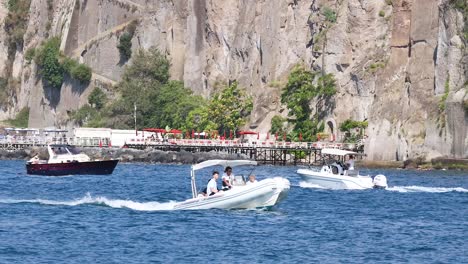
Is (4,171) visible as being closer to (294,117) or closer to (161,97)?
(294,117)

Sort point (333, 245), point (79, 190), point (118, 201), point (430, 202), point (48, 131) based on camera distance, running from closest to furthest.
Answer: point (333, 245), point (118, 201), point (430, 202), point (79, 190), point (48, 131)

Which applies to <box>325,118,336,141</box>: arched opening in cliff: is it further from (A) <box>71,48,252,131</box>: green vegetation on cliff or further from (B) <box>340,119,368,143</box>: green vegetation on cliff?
(A) <box>71,48,252,131</box>: green vegetation on cliff

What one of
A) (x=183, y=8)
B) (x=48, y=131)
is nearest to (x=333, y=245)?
A: (x=48, y=131)

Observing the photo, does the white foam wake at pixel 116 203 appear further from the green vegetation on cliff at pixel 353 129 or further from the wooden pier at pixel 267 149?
the green vegetation on cliff at pixel 353 129

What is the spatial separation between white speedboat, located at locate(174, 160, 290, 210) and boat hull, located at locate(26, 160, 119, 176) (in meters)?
40.3

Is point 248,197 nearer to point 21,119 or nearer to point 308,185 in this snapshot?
point 308,185

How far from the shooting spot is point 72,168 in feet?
325

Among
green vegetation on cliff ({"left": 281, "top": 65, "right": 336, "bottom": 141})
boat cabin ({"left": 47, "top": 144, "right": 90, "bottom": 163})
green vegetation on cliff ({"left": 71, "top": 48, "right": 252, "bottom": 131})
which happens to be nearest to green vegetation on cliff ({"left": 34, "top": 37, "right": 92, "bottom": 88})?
green vegetation on cliff ({"left": 71, "top": 48, "right": 252, "bottom": 131})

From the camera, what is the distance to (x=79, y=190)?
7869cm

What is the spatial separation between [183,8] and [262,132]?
3021 centimetres

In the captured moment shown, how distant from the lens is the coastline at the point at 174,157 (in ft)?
370

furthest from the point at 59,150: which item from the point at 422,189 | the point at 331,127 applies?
the point at 331,127

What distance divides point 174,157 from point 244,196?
71262 mm

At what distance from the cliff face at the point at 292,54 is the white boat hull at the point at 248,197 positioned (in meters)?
56.7
